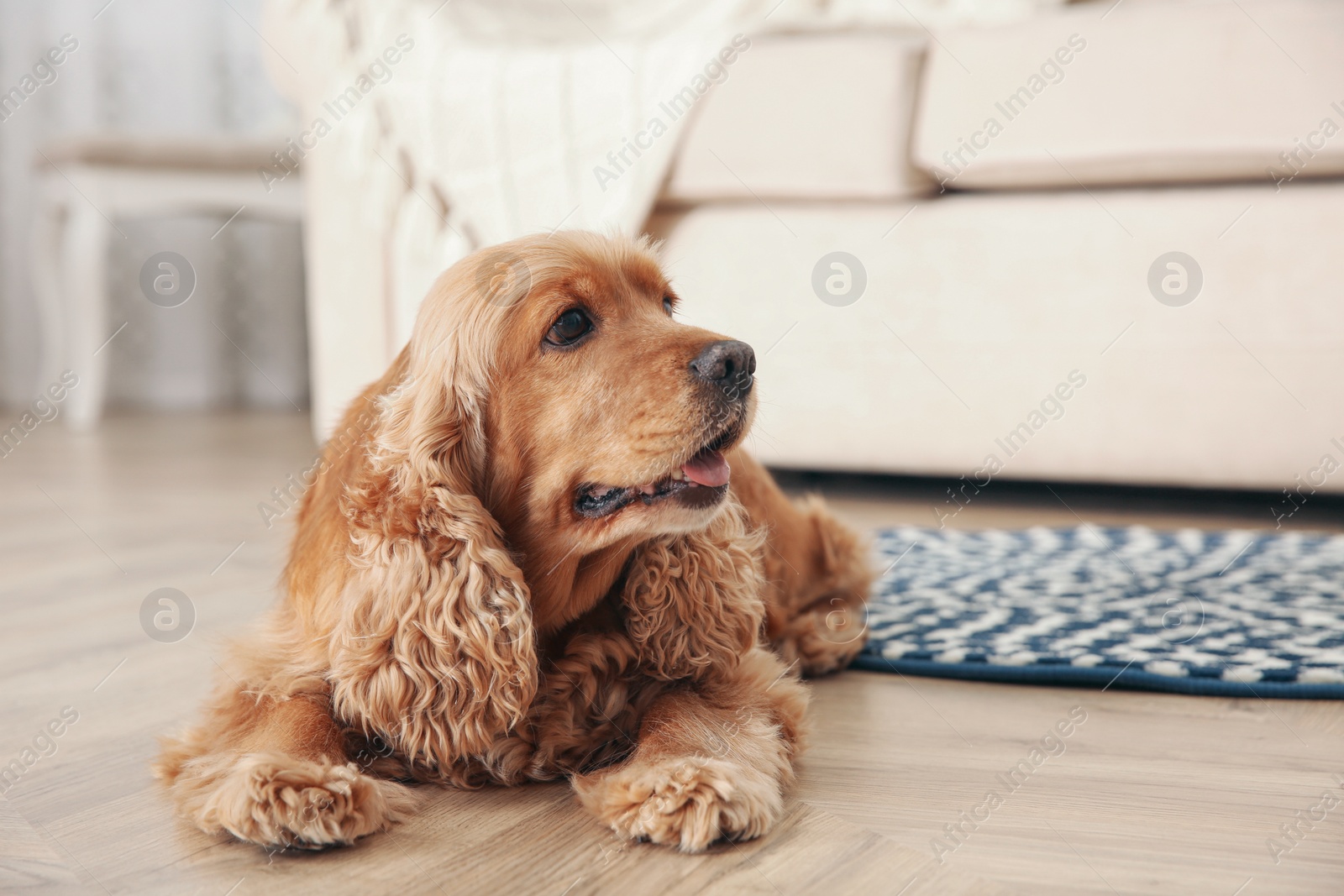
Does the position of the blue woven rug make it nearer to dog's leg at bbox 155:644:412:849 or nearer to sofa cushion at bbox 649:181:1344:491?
sofa cushion at bbox 649:181:1344:491

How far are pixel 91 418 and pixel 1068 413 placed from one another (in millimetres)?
4242

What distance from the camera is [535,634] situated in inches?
59.0

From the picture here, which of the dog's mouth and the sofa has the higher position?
the sofa

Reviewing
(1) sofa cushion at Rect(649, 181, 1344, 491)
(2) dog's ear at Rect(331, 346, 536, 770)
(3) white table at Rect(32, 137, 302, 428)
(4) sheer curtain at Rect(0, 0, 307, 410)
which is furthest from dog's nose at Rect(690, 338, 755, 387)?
(4) sheer curtain at Rect(0, 0, 307, 410)

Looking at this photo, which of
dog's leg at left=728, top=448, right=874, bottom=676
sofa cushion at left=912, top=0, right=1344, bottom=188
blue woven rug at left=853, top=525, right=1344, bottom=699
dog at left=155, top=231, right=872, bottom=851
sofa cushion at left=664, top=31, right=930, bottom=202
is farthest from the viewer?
sofa cushion at left=664, top=31, right=930, bottom=202

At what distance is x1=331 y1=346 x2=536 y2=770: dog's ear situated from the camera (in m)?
1.41

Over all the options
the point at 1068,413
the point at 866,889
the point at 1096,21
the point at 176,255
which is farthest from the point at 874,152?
the point at 176,255

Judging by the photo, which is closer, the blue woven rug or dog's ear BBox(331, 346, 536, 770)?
dog's ear BBox(331, 346, 536, 770)

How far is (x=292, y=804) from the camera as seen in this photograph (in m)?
1.26

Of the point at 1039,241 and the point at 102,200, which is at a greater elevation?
the point at 102,200

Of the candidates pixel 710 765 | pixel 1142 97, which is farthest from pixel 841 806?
pixel 1142 97

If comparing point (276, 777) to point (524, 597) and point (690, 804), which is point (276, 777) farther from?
point (690, 804)

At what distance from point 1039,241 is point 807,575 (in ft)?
4.40

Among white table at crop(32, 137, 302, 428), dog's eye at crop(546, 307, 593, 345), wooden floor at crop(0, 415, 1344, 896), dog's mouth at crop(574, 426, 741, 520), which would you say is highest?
white table at crop(32, 137, 302, 428)
